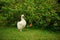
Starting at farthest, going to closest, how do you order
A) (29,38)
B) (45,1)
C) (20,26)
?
(45,1)
(20,26)
(29,38)

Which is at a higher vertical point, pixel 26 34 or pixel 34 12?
pixel 34 12

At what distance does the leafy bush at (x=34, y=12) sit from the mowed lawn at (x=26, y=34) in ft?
1.37

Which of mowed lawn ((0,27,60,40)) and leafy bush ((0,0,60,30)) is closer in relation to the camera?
mowed lawn ((0,27,60,40))

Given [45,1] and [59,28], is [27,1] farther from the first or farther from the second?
[59,28]

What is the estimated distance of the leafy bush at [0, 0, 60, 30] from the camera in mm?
9500

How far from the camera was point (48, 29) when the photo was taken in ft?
31.7

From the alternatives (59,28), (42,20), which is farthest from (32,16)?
(59,28)

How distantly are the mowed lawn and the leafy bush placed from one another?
42 centimetres

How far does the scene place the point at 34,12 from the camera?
9586mm

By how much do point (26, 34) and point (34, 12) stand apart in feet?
3.78

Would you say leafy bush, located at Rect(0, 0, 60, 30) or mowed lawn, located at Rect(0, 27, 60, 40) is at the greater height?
leafy bush, located at Rect(0, 0, 60, 30)

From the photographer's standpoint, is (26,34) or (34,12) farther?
(34,12)

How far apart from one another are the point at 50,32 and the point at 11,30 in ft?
5.05

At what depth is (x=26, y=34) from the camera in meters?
8.87
